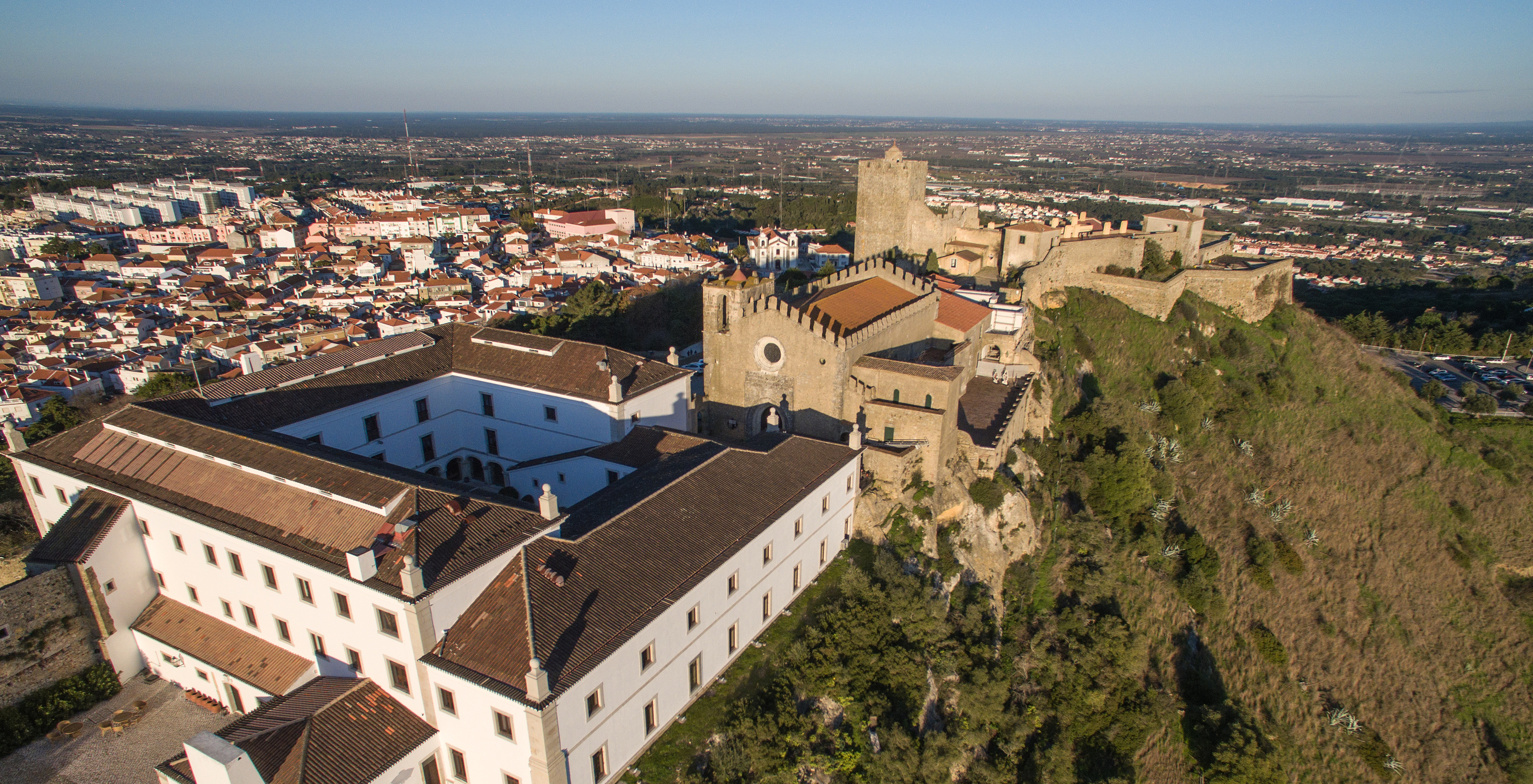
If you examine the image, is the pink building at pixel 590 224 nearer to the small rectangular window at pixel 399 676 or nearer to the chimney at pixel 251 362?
the chimney at pixel 251 362

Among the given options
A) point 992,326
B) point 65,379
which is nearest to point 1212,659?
point 992,326

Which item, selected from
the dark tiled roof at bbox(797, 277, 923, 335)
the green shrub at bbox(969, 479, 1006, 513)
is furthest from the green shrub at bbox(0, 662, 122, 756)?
the green shrub at bbox(969, 479, 1006, 513)

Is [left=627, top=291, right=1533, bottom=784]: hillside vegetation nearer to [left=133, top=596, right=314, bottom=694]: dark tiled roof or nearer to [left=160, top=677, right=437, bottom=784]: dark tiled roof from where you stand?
[left=160, top=677, right=437, bottom=784]: dark tiled roof

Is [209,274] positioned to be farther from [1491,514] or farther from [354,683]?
[1491,514]

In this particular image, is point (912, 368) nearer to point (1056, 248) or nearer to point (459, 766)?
point (459, 766)

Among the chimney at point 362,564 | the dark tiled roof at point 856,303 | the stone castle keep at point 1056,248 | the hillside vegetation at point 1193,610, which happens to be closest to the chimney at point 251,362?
the chimney at point 362,564

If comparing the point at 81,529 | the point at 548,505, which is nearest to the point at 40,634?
the point at 81,529
